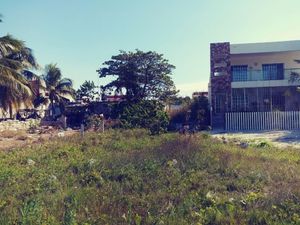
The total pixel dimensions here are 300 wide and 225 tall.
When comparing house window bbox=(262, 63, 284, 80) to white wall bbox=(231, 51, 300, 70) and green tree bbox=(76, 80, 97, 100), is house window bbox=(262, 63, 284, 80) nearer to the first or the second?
white wall bbox=(231, 51, 300, 70)

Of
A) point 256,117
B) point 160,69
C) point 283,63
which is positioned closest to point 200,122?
point 256,117

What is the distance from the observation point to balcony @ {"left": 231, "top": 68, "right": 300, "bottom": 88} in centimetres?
2340

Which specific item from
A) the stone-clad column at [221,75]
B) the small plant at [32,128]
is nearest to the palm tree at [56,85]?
the small plant at [32,128]

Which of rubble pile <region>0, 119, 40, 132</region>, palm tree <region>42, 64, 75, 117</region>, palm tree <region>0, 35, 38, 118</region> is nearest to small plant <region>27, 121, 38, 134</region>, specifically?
rubble pile <region>0, 119, 40, 132</region>

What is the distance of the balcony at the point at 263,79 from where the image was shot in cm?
2340

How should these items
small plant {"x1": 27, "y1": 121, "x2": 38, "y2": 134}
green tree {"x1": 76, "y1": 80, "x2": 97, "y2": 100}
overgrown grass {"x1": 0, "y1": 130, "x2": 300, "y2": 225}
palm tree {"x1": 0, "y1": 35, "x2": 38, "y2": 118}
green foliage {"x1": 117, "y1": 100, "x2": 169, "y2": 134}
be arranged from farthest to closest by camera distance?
green tree {"x1": 76, "y1": 80, "x2": 97, "y2": 100}
small plant {"x1": 27, "y1": 121, "x2": 38, "y2": 134}
palm tree {"x1": 0, "y1": 35, "x2": 38, "y2": 118}
green foliage {"x1": 117, "y1": 100, "x2": 169, "y2": 134}
overgrown grass {"x1": 0, "y1": 130, "x2": 300, "y2": 225}

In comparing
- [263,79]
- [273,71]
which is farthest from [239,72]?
[273,71]

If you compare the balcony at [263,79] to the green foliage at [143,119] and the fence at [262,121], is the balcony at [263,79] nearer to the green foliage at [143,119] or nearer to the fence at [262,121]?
the fence at [262,121]

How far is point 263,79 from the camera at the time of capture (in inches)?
930

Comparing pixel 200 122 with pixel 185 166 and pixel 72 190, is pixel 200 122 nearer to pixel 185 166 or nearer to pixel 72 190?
pixel 185 166

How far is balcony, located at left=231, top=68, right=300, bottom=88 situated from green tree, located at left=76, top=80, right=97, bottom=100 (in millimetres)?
15101

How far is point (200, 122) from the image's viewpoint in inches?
901

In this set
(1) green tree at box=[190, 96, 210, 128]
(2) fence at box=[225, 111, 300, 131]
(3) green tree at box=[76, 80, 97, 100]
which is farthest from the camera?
(3) green tree at box=[76, 80, 97, 100]

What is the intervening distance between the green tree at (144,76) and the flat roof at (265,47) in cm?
555
